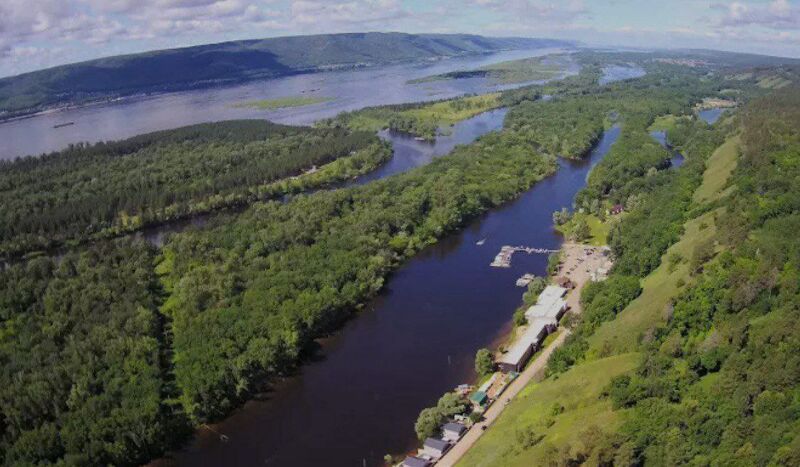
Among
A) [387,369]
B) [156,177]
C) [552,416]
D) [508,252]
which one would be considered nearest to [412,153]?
[156,177]

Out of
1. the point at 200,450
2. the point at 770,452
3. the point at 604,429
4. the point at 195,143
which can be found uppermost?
the point at 195,143

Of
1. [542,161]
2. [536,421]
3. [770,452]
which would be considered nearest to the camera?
[770,452]

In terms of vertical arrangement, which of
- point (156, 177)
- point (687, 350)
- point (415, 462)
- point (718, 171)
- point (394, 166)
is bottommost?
point (415, 462)

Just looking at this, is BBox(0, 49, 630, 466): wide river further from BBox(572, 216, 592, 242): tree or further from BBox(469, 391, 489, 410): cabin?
BBox(469, 391, 489, 410): cabin

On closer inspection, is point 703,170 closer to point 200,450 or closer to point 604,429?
point 604,429

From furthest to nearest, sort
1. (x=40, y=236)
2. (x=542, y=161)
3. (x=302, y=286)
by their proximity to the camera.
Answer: (x=542, y=161), (x=40, y=236), (x=302, y=286)

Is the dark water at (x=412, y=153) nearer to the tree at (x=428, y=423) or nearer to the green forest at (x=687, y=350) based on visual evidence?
the green forest at (x=687, y=350)

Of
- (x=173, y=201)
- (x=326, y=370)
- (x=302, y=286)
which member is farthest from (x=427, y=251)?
(x=173, y=201)

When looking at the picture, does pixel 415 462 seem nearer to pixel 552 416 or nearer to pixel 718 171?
pixel 552 416
